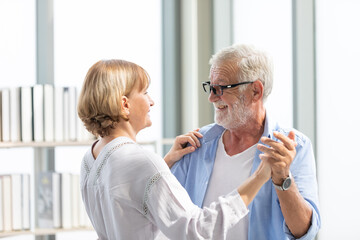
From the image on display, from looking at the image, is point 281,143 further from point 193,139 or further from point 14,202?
point 14,202

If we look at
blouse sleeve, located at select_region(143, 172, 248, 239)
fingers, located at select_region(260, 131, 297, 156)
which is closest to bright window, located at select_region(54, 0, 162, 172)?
fingers, located at select_region(260, 131, 297, 156)

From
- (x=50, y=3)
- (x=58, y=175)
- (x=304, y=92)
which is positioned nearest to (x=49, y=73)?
(x=50, y=3)

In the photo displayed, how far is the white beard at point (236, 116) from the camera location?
211 cm

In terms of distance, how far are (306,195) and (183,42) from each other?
2624 mm

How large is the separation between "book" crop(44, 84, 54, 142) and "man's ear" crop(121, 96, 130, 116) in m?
2.05

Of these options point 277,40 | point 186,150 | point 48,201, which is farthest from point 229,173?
point 48,201

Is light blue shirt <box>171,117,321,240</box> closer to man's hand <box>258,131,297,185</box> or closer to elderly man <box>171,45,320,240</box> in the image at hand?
elderly man <box>171,45,320,240</box>

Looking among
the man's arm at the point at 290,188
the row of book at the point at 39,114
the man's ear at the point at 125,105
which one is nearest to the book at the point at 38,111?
the row of book at the point at 39,114

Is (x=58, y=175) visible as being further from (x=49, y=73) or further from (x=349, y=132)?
(x=349, y=132)

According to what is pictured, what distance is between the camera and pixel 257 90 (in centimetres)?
214

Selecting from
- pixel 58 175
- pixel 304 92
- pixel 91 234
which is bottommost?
pixel 91 234

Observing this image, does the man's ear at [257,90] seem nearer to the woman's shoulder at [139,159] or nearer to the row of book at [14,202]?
the woman's shoulder at [139,159]

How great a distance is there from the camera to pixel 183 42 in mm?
4352

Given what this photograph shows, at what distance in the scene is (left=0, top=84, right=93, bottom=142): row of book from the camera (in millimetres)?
3588
